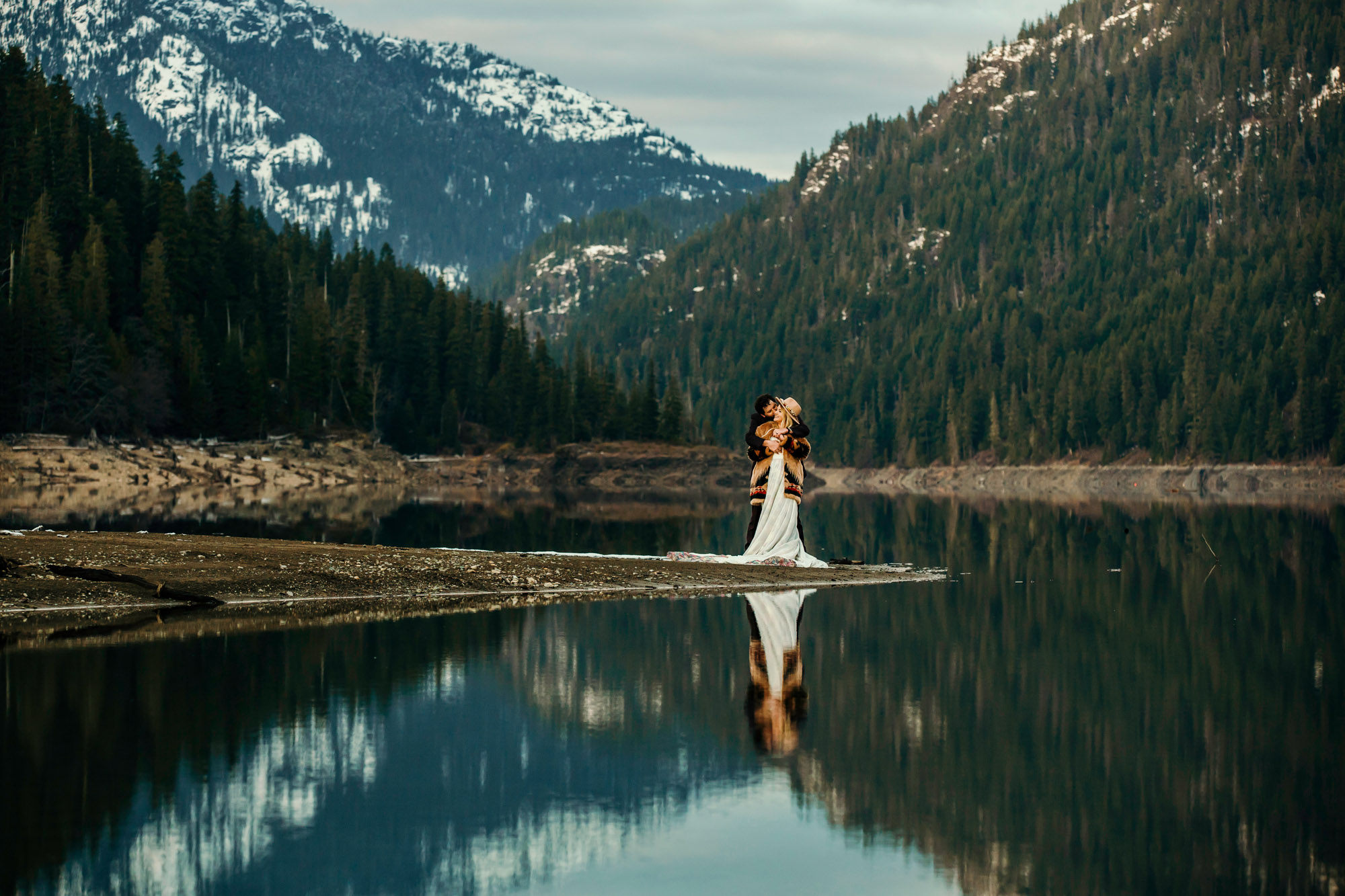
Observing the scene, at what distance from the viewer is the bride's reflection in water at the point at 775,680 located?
67.9 ft

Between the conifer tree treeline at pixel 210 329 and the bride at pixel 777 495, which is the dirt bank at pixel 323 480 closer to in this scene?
the conifer tree treeline at pixel 210 329

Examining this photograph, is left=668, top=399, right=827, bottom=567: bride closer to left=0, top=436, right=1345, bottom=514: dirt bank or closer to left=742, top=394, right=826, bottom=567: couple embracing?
left=742, top=394, right=826, bottom=567: couple embracing

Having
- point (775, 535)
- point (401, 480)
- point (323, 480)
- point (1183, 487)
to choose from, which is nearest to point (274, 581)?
point (775, 535)

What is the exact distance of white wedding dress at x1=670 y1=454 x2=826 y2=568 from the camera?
44812 mm

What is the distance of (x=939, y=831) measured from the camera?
16.0m

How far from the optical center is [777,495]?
4481 centimetres

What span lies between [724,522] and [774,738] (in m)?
62.5

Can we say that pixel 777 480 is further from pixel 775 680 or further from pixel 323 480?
pixel 323 480

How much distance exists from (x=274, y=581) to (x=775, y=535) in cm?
1606

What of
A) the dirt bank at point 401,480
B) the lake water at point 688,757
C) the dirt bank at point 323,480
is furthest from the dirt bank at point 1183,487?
the lake water at point 688,757

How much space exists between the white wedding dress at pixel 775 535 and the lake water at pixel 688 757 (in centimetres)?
988

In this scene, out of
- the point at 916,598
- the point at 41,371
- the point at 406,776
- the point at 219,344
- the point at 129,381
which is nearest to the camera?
the point at 406,776

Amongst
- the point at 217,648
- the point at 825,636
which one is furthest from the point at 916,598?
the point at 217,648

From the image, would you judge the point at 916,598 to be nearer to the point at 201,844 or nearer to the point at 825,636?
the point at 825,636
